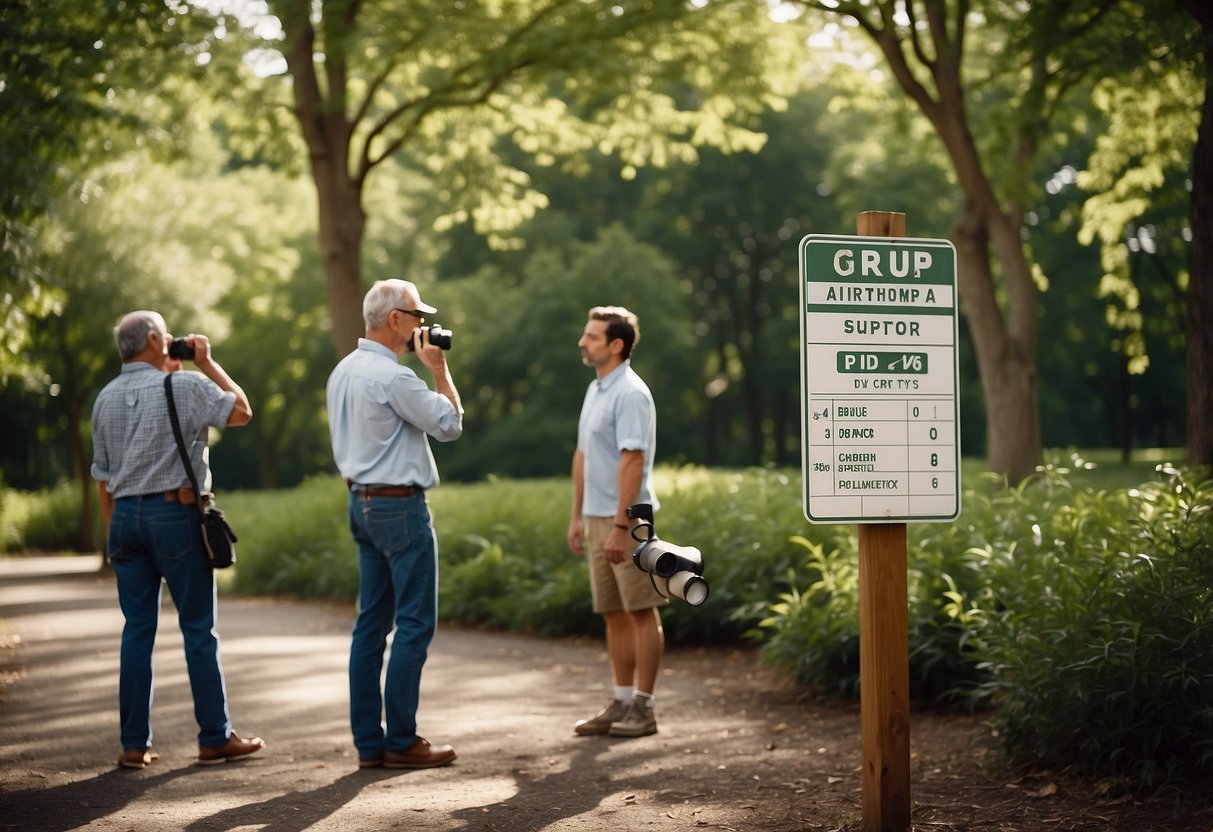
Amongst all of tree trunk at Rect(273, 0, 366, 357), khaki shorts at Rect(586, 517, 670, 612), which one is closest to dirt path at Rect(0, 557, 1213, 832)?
khaki shorts at Rect(586, 517, 670, 612)

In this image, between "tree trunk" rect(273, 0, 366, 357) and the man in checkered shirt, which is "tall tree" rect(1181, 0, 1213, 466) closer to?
"tree trunk" rect(273, 0, 366, 357)

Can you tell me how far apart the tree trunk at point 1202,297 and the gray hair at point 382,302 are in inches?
314

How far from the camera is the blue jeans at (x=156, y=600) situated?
243 inches

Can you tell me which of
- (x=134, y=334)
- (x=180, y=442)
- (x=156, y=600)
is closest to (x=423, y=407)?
(x=180, y=442)

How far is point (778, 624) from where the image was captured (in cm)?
818

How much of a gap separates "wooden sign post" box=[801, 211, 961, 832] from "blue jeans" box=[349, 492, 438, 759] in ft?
7.06

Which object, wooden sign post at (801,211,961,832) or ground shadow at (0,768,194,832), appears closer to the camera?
wooden sign post at (801,211,961,832)

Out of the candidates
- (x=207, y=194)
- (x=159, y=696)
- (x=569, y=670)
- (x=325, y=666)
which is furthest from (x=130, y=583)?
(x=207, y=194)

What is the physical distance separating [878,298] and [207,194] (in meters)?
27.4

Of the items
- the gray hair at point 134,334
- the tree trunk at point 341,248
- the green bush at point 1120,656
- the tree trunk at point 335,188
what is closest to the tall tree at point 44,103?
the tree trunk at point 335,188

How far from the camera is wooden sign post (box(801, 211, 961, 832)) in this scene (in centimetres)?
473

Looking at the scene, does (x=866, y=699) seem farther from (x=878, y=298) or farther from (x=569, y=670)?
(x=569, y=670)

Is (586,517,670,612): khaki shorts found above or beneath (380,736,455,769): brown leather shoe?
above

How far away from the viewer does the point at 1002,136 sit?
1622 cm
